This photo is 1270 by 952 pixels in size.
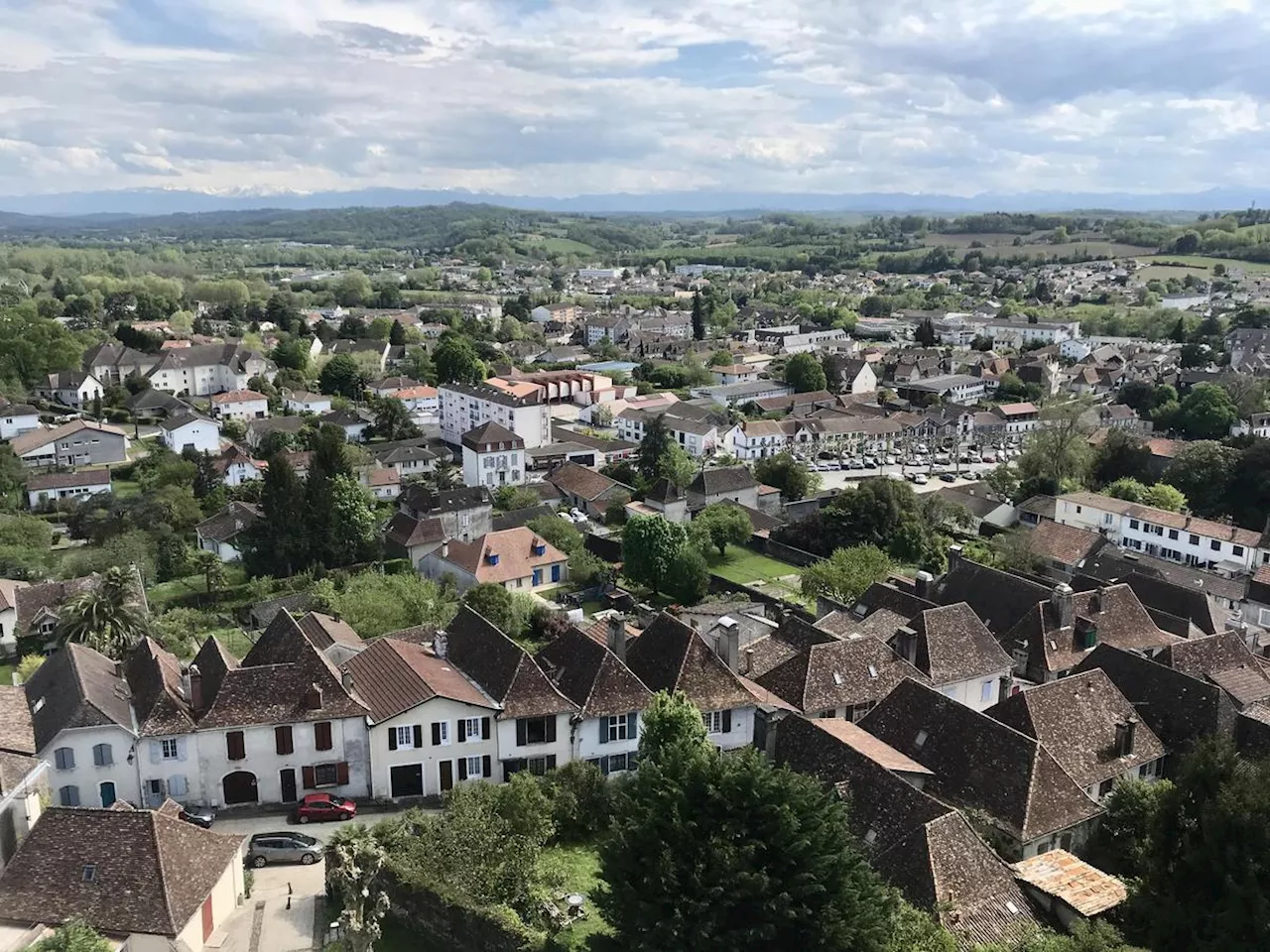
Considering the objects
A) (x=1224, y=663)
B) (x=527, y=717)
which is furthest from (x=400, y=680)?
(x=1224, y=663)

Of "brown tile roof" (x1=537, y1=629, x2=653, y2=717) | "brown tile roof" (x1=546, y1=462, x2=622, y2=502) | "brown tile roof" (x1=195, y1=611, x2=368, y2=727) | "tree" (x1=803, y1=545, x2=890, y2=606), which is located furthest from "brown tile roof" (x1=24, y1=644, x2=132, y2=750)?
"brown tile roof" (x1=546, y1=462, x2=622, y2=502)

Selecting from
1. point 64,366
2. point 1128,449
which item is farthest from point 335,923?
point 64,366

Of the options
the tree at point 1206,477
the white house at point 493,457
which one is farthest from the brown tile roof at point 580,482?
the tree at point 1206,477

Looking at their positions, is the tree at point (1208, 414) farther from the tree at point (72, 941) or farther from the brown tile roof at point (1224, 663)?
the tree at point (72, 941)

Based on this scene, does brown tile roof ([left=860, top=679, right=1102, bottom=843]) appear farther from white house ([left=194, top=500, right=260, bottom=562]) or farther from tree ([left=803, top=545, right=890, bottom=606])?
white house ([left=194, top=500, right=260, bottom=562])

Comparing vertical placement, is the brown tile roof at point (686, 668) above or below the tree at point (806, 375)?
above

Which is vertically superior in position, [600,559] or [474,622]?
[474,622]

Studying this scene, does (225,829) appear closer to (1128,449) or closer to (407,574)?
(407,574)
